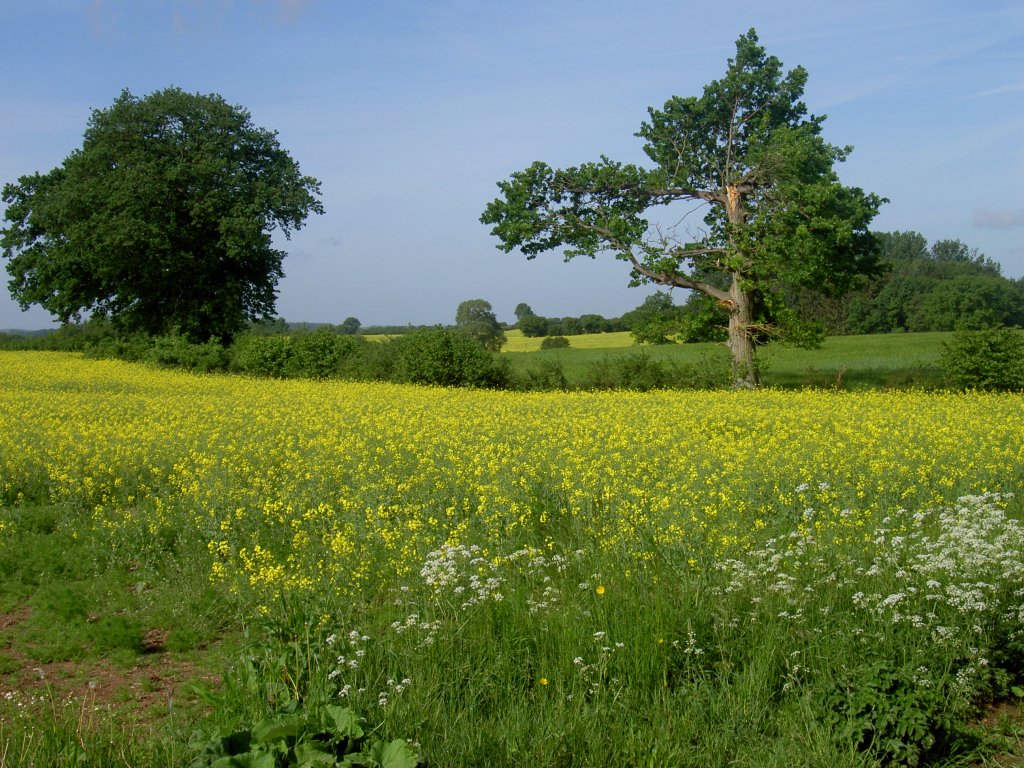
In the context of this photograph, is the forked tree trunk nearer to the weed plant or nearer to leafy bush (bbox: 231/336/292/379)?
the weed plant

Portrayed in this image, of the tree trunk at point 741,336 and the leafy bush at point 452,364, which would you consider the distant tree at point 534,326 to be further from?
the tree trunk at point 741,336

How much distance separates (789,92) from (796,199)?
3671mm

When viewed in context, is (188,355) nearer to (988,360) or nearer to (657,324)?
(657,324)

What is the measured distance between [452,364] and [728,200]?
8779 mm

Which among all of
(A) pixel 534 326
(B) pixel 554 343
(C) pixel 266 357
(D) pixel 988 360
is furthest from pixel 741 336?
(A) pixel 534 326

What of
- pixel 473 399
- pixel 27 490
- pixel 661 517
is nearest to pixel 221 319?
pixel 473 399

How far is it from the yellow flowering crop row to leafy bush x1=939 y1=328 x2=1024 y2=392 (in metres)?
3.46

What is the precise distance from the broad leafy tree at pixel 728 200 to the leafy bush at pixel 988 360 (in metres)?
3.38

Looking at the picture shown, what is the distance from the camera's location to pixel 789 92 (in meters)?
22.7

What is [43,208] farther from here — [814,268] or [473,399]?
A: [814,268]

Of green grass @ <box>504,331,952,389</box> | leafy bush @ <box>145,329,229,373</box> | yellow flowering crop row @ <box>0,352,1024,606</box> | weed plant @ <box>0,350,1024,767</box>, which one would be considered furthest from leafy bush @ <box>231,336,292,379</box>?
weed plant @ <box>0,350,1024,767</box>

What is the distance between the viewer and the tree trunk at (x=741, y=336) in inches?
872

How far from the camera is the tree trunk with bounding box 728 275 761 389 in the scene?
72.6 feet

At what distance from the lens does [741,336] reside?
894 inches
